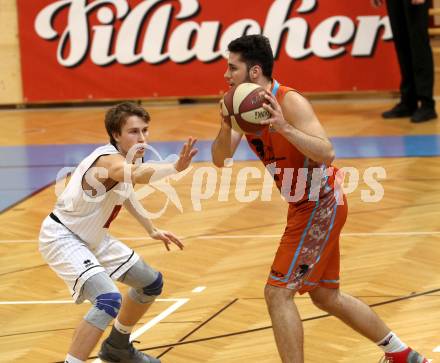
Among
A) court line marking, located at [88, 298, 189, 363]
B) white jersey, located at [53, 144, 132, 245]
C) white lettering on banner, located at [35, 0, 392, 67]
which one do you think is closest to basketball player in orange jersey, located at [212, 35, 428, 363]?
white jersey, located at [53, 144, 132, 245]

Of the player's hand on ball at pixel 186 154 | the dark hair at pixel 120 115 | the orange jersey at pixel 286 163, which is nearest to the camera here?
the player's hand on ball at pixel 186 154

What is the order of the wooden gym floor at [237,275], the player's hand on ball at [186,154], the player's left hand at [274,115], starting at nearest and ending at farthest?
A: the player's left hand at [274,115] → the player's hand on ball at [186,154] → the wooden gym floor at [237,275]

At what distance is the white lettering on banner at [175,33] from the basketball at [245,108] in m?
8.19

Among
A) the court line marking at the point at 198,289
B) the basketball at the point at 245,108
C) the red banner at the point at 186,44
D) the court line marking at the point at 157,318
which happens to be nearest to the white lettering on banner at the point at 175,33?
the red banner at the point at 186,44

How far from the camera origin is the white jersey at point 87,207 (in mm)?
5637

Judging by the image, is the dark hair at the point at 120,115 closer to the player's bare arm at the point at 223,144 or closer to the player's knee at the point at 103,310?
the player's bare arm at the point at 223,144

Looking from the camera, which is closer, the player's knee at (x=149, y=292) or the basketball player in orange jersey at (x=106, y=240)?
the basketball player in orange jersey at (x=106, y=240)

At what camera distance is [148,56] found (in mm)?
13570

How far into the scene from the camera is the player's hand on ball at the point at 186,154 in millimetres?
5098

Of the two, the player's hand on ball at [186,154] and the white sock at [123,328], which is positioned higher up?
the player's hand on ball at [186,154]

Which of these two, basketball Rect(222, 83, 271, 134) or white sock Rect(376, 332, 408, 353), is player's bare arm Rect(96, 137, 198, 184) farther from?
white sock Rect(376, 332, 408, 353)

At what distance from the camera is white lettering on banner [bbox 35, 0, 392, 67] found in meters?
13.3

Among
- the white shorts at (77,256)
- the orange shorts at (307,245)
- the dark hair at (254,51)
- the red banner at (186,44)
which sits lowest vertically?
the red banner at (186,44)

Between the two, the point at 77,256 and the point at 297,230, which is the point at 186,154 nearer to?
the point at 297,230
